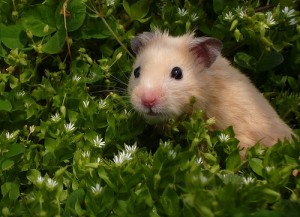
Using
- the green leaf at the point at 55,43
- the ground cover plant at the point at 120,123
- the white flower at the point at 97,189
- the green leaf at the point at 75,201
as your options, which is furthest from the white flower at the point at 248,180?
the green leaf at the point at 55,43

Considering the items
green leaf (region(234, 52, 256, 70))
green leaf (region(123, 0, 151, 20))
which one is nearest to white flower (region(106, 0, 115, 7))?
green leaf (region(123, 0, 151, 20))

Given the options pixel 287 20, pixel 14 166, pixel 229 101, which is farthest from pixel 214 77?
pixel 14 166

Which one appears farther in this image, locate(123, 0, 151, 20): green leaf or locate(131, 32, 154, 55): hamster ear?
locate(123, 0, 151, 20): green leaf

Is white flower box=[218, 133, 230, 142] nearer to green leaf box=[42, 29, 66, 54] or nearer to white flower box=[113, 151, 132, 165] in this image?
white flower box=[113, 151, 132, 165]

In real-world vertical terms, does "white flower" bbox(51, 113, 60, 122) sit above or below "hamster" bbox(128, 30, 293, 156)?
below

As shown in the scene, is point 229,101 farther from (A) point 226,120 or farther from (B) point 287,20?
(B) point 287,20

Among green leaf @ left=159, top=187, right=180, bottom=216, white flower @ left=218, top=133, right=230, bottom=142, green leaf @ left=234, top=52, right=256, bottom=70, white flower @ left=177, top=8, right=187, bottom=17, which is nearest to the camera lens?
green leaf @ left=159, top=187, right=180, bottom=216

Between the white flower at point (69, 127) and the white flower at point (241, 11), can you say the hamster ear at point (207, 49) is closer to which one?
the white flower at point (241, 11)
